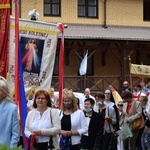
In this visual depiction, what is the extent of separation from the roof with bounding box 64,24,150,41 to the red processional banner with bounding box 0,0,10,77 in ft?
63.9

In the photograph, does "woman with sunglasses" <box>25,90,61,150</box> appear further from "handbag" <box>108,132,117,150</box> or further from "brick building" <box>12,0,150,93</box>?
"brick building" <box>12,0,150,93</box>

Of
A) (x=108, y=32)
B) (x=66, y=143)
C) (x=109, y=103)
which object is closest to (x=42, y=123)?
(x=66, y=143)

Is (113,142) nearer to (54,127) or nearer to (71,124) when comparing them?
(71,124)

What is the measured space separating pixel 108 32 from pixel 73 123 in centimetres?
2319

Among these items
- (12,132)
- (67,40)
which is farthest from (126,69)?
(12,132)

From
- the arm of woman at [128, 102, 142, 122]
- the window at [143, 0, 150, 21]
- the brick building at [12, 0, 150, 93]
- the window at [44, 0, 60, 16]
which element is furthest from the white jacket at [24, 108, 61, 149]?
the window at [143, 0, 150, 21]

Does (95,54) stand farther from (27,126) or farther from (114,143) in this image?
(27,126)

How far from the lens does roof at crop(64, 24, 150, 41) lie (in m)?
29.6

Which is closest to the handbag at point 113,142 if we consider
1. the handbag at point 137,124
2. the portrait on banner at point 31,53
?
the handbag at point 137,124

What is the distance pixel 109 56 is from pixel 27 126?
25018 mm

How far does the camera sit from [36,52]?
9586 mm

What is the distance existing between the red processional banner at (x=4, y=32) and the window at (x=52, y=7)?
23188mm

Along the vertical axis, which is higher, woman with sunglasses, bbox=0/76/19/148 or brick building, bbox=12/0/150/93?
brick building, bbox=12/0/150/93

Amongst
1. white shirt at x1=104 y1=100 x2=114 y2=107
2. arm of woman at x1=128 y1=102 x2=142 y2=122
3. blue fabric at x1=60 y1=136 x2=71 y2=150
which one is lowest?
blue fabric at x1=60 y1=136 x2=71 y2=150
